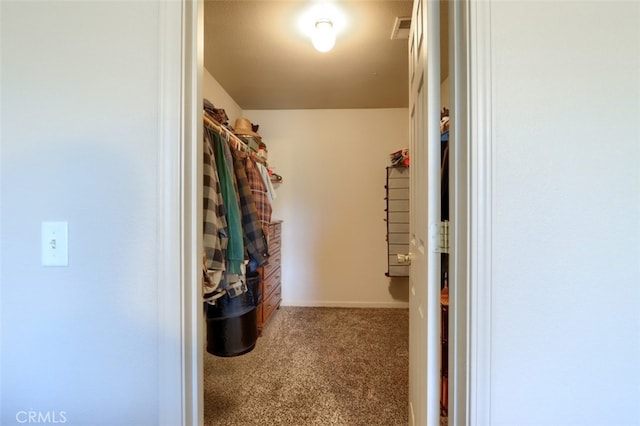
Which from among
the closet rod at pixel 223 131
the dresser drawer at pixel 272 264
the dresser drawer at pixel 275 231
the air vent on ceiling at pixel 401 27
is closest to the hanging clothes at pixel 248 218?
the closet rod at pixel 223 131

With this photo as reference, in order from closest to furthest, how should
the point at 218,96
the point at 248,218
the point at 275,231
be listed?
the point at 248,218 < the point at 218,96 < the point at 275,231

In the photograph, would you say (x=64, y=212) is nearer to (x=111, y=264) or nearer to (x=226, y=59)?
(x=111, y=264)

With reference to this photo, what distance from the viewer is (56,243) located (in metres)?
0.70

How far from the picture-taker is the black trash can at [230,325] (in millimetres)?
2105

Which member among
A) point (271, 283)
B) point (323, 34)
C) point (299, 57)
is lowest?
point (271, 283)

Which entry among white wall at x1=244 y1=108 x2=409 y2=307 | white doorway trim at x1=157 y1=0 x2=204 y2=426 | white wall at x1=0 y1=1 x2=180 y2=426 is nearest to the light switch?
white wall at x1=0 y1=1 x2=180 y2=426

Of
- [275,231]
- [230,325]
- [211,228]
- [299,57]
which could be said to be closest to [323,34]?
[299,57]

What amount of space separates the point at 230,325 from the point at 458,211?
196 centimetres

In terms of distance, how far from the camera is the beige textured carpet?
62.9 inches
